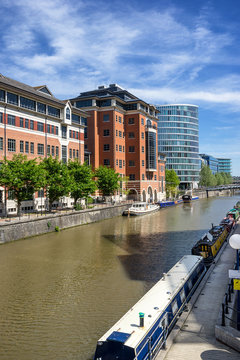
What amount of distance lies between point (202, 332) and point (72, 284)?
12291 mm

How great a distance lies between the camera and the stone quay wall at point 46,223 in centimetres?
3858

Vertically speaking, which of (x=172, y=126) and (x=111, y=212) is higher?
(x=172, y=126)

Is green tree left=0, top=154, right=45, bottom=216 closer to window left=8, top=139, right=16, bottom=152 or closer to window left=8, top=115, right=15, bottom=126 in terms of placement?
window left=8, top=139, right=16, bottom=152

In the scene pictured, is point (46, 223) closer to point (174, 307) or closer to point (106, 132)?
point (174, 307)

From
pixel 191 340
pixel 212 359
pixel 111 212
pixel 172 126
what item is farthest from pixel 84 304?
pixel 172 126

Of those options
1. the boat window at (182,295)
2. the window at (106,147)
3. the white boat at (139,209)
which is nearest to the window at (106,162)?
the window at (106,147)

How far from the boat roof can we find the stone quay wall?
24.9 m

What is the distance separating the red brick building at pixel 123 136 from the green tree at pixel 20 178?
125 ft

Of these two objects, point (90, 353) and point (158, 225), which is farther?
point (158, 225)

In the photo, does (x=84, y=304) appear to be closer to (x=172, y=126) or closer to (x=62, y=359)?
(x=62, y=359)

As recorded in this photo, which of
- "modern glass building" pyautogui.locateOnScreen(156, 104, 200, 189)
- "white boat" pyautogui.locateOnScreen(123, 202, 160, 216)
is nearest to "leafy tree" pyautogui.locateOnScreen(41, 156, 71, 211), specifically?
"white boat" pyautogui.locateOnScreen(123, 202, 160, 216)

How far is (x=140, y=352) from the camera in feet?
36.6

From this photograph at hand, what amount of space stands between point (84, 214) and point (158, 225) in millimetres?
12961

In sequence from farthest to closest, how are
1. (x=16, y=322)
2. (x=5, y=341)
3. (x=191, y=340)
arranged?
(x=16, y=322) < (x=5, y=341) < (x=191, y=340)
